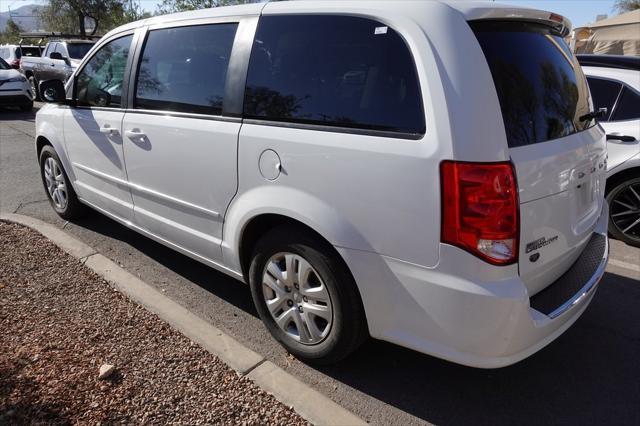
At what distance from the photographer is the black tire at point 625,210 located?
4.73 meters

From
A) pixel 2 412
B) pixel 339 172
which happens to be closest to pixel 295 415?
pixel 339 172

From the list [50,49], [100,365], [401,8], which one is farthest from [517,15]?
[50,49]

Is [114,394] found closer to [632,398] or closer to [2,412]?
[2,412]

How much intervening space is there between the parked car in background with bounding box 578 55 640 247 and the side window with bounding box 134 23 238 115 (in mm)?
3713

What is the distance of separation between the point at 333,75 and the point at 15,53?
2264 centimetres

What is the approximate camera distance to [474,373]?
288 centimetres

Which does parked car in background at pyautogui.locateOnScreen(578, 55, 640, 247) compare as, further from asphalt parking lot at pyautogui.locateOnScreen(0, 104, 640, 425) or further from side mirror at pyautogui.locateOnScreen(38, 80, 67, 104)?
side mirror at pyautogui.locateOnScreen(38, 80, 67, 104)

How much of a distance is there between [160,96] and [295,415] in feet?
7.45

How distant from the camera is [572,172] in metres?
2.48

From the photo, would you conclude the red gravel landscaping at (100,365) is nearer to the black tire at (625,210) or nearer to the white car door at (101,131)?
the white car door at (101,131)

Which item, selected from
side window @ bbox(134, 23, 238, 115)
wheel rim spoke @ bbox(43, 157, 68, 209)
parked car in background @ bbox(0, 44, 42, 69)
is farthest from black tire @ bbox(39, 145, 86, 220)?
parked car in background @ bbox(0, 44, 42, 69)

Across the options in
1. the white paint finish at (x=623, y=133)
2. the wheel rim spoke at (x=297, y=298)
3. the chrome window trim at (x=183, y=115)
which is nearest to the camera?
the wheel rim spoke at (x=297, y=298)

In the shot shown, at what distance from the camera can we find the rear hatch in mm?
2211

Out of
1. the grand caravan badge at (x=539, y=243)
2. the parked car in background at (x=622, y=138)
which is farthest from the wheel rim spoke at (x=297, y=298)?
the parked car in background at (x=622, y=138)
